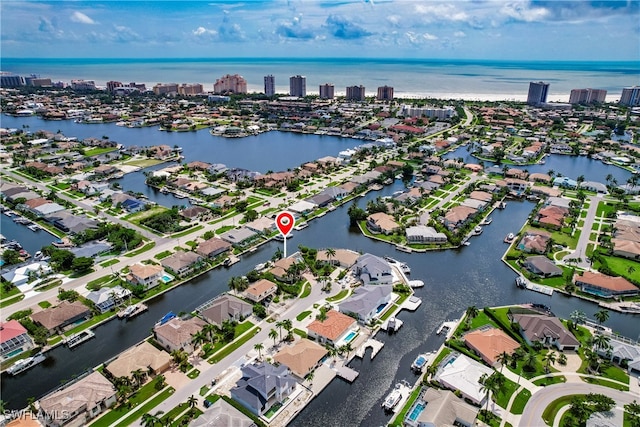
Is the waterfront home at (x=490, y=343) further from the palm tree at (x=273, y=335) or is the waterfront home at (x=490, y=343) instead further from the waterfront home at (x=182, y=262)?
the waterfront home at (x=182, y=262)

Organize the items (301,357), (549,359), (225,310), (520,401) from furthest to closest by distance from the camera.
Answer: (225,310) → (549,359) → (301,357) → (520,401)

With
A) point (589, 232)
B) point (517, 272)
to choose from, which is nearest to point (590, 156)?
point (589, 232)

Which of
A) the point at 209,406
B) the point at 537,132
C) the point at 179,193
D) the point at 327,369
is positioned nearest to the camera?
the point at 209,406

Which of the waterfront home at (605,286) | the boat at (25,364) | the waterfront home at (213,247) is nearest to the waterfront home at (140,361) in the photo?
the boat at (25,364)

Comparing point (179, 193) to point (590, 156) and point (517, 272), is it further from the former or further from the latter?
point (590, 156)

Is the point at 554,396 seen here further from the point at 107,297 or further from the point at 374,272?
the point at 107,297

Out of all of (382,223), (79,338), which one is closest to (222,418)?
(79,338)
